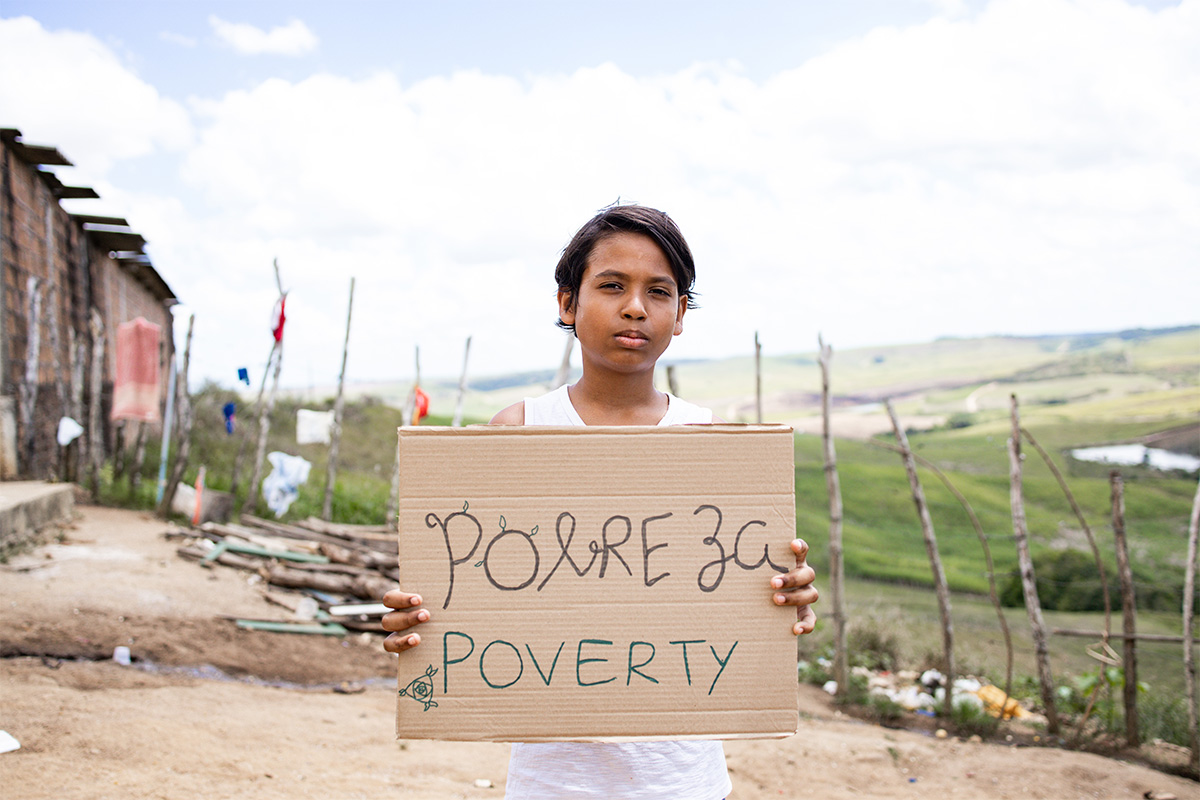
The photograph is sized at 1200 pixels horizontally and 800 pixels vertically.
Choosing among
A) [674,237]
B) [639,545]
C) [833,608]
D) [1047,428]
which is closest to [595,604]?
[639,545]

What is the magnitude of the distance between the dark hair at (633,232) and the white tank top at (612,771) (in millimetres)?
955

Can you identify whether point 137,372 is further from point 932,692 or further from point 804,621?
point 804,621

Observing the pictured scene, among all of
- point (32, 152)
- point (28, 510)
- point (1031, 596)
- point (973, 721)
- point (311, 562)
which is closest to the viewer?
point (1031, 596)

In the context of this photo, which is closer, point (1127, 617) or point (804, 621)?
point (804, 621)

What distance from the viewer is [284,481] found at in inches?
373

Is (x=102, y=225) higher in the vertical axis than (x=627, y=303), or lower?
higher

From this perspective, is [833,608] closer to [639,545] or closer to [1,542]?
[639,545]

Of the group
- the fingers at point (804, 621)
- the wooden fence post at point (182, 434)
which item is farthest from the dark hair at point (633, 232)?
the wooden fence post at point (182, 434)

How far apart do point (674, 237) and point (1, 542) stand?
303 inches

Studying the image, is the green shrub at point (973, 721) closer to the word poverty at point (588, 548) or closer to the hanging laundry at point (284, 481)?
the word poverty at point (588, 548)

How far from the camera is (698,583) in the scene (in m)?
1.47

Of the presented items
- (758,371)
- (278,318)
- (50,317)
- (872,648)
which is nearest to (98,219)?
(50,317)

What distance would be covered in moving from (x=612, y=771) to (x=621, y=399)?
30.2 inches

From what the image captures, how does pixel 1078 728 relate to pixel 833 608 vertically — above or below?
below
